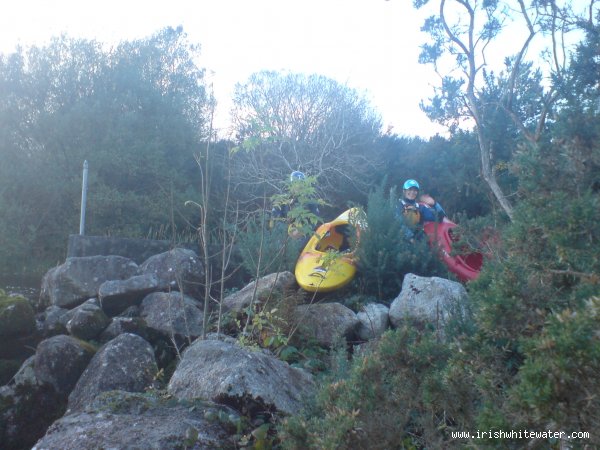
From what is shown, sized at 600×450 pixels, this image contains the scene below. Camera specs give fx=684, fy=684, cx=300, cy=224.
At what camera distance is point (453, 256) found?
26.0ft

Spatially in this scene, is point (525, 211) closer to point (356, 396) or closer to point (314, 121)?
point (356, 396)

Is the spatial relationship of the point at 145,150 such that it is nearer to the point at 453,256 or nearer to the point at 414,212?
the point at 414,212

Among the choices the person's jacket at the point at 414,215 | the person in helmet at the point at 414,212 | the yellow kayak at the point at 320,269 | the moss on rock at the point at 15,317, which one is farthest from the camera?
the person in helmet at the point at 414,212

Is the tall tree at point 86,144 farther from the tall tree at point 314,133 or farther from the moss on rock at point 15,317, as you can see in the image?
the moss on rock at point 15,317

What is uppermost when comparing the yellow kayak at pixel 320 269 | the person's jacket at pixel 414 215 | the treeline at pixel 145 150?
the treeline at pixel 145 150

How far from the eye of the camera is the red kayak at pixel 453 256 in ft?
26.2

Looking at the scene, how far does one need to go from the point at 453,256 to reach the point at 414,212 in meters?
1.08

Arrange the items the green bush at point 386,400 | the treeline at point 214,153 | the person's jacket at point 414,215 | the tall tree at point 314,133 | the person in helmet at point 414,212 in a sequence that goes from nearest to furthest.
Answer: the green bush at point 386,400 → the treeline at point 214,153 → the person's jacket at point 414,215 → the person in helmet at point 414,212 → the tall tree at point 314,133

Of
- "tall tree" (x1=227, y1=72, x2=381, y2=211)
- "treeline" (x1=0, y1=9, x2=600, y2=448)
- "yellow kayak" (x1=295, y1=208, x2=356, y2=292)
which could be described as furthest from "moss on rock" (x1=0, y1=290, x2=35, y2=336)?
"tall tree" (x1=227, y1=72, x2=381, y2=211)

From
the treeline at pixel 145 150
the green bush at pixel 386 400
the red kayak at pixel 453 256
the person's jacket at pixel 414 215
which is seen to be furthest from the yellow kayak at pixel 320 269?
the treeline at pixel 145 150

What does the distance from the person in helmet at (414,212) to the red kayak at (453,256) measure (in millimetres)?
149

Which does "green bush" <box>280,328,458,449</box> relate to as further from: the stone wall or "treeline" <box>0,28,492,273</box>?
"treeline" <box>0,28,492,273</box>

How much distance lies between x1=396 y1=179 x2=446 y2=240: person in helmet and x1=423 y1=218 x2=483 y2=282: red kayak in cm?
15

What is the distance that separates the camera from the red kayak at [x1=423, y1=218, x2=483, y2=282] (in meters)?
8.00
